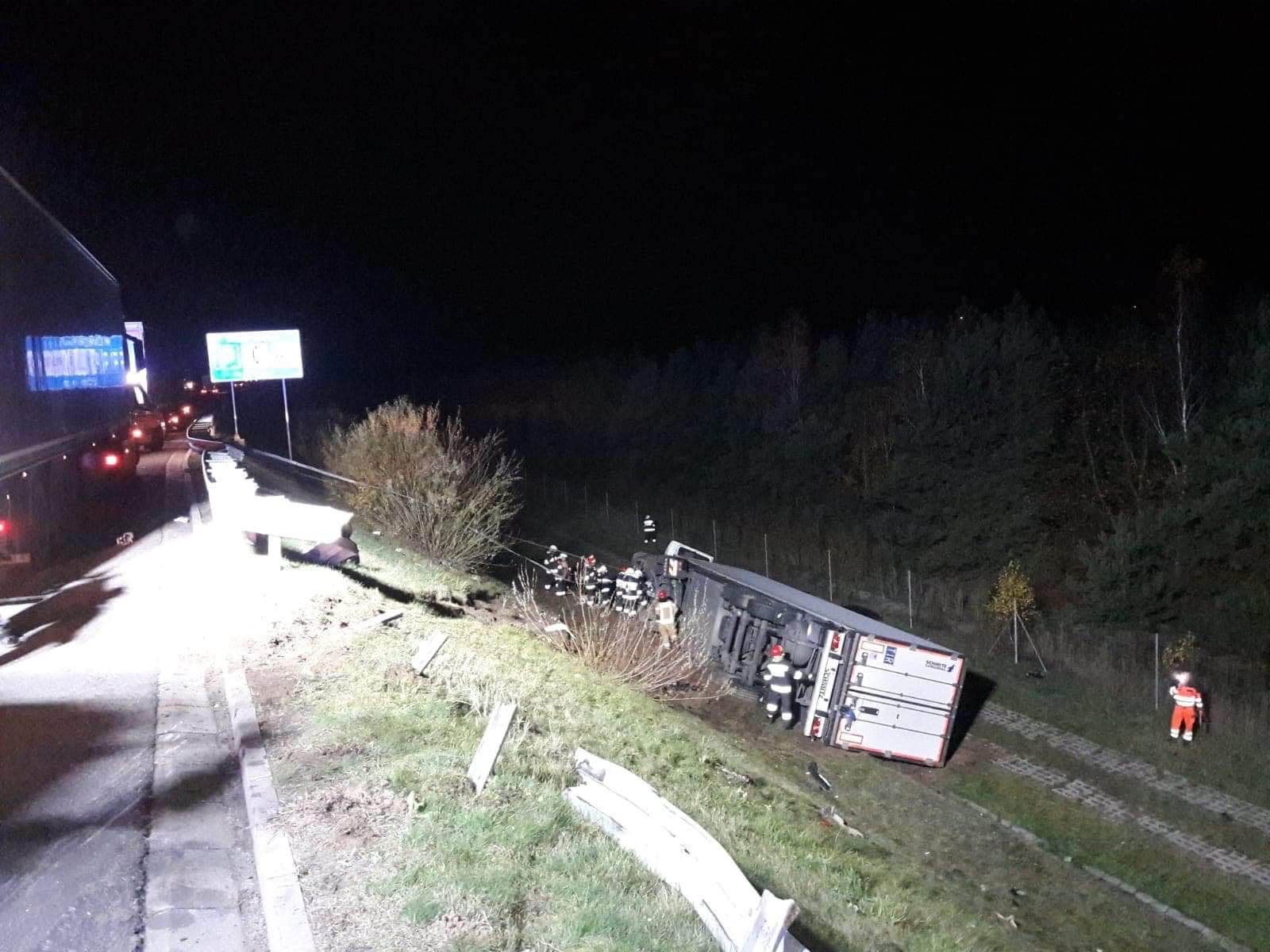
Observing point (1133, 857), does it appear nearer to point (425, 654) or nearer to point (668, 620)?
point (668, 620)

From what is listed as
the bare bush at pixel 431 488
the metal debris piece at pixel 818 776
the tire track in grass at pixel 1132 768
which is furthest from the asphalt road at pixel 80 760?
the tire track in grass at pixel 1132 768

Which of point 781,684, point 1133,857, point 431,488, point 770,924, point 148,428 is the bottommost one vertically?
point 1133,857

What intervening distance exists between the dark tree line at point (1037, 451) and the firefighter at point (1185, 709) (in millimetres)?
4401

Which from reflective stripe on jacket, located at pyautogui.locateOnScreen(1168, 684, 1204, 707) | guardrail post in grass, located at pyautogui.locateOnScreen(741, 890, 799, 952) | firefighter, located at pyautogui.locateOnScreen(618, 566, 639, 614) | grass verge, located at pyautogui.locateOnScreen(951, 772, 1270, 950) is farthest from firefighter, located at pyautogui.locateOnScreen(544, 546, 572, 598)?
guardrail post in grass, located at pyautogui.locateOnScreen(741, 890, 799, 952)

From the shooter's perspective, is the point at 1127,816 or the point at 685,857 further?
the point at 1127,816

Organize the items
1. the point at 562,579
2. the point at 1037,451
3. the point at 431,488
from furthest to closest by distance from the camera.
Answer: the point at 1037,451
the point at 562,579
the point at 431,488

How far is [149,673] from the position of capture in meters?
9.53

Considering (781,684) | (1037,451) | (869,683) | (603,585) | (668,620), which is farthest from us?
(1037,451)

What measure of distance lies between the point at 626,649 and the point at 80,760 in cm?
757

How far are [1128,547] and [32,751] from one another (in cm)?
1852

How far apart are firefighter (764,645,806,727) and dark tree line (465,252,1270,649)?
27.6 ft

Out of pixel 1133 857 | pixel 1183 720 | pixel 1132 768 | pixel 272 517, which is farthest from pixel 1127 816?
pixel 272 517

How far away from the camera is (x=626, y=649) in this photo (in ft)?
45.3

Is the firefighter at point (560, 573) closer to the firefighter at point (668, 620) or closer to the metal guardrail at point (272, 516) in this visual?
the firefighter at point (668, 620)
